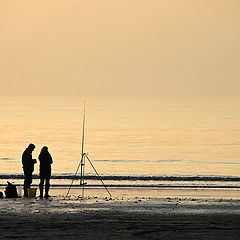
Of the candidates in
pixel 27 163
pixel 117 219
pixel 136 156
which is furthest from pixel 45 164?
pixel 136 156

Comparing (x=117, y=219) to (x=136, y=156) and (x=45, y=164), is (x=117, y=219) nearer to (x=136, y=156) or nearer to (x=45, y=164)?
(x=45, y=164)

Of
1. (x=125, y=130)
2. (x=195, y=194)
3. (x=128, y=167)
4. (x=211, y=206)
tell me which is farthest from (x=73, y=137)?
(x=211, y=206)

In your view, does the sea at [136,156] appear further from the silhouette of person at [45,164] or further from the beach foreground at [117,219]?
the beach foreground at [117,219]

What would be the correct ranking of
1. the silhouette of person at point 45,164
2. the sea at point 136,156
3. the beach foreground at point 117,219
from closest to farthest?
the beach foreground at point 117,219
the silhouette of person at point 45,164
the sea at point 136,156

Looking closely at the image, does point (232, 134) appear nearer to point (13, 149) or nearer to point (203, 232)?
point (13, 149)

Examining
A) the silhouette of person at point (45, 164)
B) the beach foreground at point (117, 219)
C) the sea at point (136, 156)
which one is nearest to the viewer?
the beach foreground at point (117, 219)

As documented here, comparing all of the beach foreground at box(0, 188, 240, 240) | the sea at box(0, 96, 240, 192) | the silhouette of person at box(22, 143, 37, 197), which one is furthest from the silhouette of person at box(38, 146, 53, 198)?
the sea at box(0, 96, 240, 192)

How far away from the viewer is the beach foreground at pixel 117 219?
15.1 m

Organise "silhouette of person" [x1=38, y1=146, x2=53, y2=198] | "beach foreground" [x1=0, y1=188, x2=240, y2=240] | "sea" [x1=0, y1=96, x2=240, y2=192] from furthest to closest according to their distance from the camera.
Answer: "sea" [x1=0, y1=96, x2=240, y2=192], "silhouette of person" [x1=38, y1=146, x2=53, y2=198], "beach foreground" [x1=0, y1=188, x2=240, y2=240]

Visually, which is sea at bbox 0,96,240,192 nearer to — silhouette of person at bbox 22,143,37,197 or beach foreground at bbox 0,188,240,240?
silhouette of person at bbox 22,143,37,197

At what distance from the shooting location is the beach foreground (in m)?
15.1

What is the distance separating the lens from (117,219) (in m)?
16.9

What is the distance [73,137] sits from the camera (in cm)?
8750

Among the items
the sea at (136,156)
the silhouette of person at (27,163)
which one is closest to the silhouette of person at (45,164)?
the silhouette of person at (27,163)
